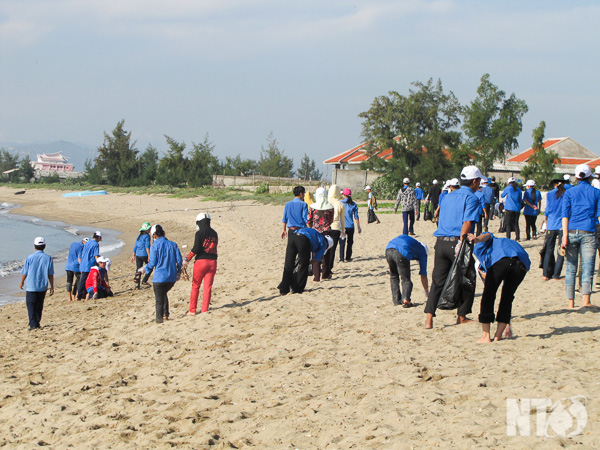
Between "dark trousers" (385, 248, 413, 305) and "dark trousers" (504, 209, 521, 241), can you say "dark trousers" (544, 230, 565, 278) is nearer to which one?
"dark trousers" (385, 248, 413, 305)

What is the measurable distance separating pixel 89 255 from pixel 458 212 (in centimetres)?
858

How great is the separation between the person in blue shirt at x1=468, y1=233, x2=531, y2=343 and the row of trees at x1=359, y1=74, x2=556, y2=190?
31878mm

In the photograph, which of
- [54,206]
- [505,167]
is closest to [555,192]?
[505,167]

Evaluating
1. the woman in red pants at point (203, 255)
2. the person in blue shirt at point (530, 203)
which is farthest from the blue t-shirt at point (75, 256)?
the person in blue shirt at point (530, 203)

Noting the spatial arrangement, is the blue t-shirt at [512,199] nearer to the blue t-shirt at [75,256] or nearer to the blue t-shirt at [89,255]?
the blue t-shirt at [89,255]

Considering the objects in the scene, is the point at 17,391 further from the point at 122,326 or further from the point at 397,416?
the point at 397,416

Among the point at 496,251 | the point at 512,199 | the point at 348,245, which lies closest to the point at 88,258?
the point at 348,245

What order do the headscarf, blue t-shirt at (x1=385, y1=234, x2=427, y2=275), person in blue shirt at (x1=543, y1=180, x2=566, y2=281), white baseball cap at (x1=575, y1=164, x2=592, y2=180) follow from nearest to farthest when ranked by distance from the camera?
white baseball cap at (x1=575, y1=164, x2=592, y2=180) < blue t-shirt at (x1=385, y1=234, x2=427, y2=275) < person in blue shirt at (x1=543, y1=180, x2=566, y2=281) < the headscarf

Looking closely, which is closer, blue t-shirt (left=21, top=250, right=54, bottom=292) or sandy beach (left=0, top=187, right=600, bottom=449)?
sandy beach (left=0, top=187, right=600, bottom=449)

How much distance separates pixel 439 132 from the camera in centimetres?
3962

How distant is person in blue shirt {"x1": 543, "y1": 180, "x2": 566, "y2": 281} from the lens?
8.78m

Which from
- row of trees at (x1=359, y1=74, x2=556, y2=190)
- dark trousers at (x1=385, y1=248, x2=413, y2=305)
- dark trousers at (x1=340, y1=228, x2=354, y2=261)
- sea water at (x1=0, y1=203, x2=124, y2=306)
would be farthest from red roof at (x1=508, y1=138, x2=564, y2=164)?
dark trousers at (x1=385, y1=248, x2=413, y2=305)

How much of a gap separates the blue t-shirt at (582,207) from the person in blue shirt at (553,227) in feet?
3.04

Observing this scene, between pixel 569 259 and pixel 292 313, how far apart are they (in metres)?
3.73
